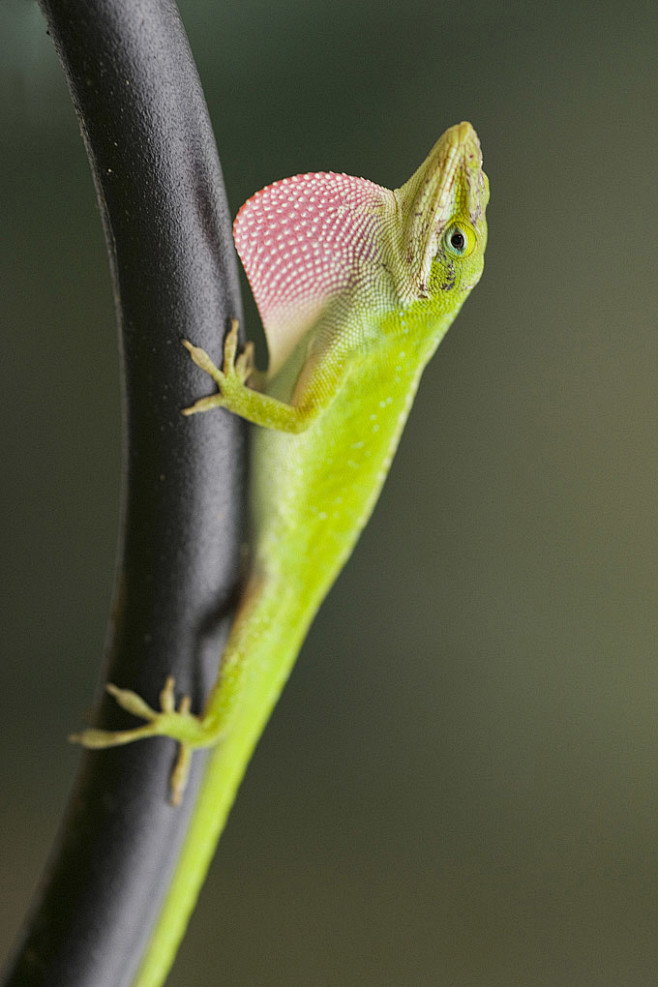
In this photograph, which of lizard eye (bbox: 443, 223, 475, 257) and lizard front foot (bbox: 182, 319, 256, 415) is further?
lizard eye (bbox: 443, 223, 475, 257)

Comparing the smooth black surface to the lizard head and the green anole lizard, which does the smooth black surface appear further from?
the lizard head

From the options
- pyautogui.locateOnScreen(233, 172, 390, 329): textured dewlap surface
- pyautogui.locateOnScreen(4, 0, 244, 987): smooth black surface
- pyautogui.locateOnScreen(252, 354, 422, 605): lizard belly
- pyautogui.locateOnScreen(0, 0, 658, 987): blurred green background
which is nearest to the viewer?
pyautogui.locateOnScreen(4, 0, 244, 987): smooth black surface

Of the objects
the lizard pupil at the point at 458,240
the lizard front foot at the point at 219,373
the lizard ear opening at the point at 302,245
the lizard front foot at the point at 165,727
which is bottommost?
the lizard front foot at the point at 165,727

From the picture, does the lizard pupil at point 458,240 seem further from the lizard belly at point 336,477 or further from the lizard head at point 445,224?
→ the lizard belly at point 336,477

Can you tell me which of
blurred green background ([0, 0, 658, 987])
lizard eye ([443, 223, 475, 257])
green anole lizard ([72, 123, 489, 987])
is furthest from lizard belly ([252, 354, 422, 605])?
blurred green background ([0, 0, 658, 987])

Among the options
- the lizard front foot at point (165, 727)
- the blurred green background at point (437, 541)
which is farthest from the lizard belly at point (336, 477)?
the blurred green background at point (437, 541)

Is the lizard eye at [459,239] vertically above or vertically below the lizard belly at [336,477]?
above

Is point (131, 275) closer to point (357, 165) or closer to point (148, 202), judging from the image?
point (148, 202)

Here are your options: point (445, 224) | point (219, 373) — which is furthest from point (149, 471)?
point (445, 224)

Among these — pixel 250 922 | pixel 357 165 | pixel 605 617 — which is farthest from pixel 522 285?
pixel 250 922
